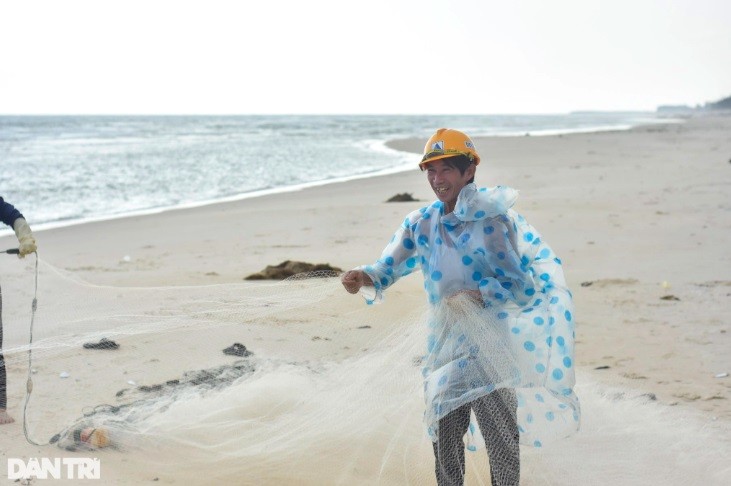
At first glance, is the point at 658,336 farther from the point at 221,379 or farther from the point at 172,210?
the point at 172,210

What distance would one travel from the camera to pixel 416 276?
633cm

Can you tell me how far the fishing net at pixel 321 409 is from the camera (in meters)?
2.79

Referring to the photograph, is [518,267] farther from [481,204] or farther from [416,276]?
[416,276]

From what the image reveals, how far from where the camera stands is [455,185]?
A: 9.13ft

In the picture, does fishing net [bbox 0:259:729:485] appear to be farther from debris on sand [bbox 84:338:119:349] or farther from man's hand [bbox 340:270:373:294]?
man's hand [bbox 340:270:373:294]

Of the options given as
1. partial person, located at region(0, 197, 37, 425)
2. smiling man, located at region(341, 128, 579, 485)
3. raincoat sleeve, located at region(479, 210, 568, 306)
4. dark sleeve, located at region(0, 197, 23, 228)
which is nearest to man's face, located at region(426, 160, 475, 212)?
smiling man, located at region(341, 128, 579, 485)

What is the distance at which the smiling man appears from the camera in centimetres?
272

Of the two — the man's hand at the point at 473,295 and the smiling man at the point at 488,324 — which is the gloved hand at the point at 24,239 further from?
the man's hand at the point at 473,295

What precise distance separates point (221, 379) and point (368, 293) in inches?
52.3

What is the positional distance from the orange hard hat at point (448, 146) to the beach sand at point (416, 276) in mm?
929

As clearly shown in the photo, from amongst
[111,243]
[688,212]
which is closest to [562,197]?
[688,212]

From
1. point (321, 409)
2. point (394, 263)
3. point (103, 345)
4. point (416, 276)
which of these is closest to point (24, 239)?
point (103, 345)

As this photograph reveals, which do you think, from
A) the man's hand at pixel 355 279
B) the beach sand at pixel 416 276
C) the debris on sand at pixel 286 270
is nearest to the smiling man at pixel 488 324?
the man's hand at pixel 355 279

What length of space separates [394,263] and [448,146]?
1.82 ft
